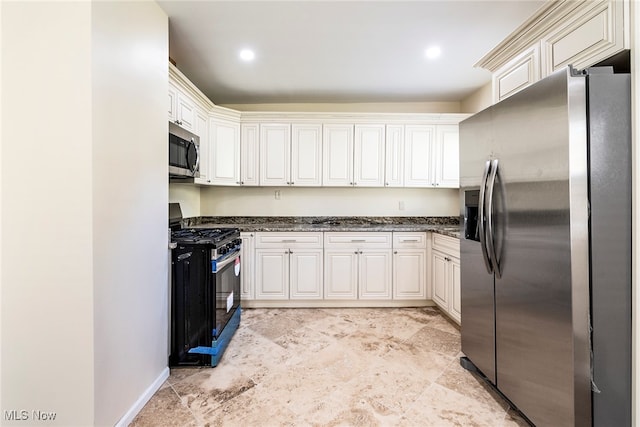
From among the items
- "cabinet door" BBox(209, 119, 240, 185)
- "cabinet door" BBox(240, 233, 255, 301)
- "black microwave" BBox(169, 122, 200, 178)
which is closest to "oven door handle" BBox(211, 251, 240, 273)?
"cabinet door" BBox(240, 233, 255, 301)

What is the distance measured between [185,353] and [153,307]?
1.66ft

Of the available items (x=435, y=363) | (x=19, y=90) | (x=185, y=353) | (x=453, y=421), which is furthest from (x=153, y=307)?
(x=435, y=363)

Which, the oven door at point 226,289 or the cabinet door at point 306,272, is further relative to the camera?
the cabinet door at point 306,272

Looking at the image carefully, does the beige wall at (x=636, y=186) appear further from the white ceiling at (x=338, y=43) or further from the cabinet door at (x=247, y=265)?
the cabinet door at (x=247, y=265)

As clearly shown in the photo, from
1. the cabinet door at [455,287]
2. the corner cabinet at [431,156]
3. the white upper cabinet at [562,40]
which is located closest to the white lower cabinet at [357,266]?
the cabinet door at [455,287]

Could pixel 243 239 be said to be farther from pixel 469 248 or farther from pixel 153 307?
pixel 469 248

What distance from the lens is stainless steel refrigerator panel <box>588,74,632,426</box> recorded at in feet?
3.95

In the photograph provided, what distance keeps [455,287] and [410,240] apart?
747mm

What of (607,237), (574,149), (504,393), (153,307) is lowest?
(504,393)

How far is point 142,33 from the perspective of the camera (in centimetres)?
175

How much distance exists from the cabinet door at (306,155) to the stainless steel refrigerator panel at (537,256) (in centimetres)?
225

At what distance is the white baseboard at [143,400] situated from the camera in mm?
1537

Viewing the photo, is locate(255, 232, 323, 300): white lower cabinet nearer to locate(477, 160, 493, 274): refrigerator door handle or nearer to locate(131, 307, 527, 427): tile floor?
locate(131, 307, 527, 427): tile floor

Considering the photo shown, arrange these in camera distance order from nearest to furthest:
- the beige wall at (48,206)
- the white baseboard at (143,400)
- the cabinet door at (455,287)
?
the beige wall at (48,206)
the white baseboard at (143,400)
the cabinet door at (455,287)
